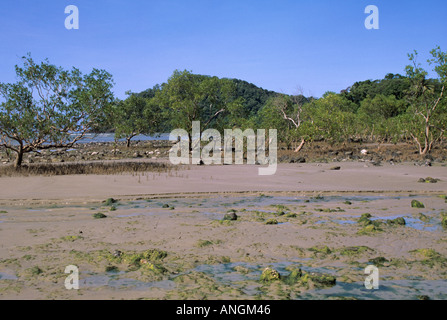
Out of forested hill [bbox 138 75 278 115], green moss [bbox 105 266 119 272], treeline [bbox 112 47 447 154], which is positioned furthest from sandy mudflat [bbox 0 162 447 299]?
forested hill [bbox 138 75 278 115]

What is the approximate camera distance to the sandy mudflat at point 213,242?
18.0 ft

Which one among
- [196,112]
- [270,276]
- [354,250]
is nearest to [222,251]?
[270,276]

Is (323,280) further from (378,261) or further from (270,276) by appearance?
(378,261)

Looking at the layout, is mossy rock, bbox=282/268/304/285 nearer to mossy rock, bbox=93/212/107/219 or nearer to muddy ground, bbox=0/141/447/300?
muddy ground, bbox=0/141/447/300

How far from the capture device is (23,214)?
1065 cm

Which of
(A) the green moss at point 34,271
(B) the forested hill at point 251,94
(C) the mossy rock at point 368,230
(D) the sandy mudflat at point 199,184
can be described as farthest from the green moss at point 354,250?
(B) the forested hill at point 251,94

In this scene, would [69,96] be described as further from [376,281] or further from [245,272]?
[376,281]

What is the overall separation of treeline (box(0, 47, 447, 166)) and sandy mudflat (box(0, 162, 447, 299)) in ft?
19.9

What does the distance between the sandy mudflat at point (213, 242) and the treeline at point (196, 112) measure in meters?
6.07

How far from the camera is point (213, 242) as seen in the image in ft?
25.6

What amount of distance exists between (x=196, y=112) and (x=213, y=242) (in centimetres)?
2825

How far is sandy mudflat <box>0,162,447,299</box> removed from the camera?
5.48 metres

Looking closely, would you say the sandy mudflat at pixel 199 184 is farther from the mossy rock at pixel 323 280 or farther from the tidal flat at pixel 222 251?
the mossy rock at pixel 323 280

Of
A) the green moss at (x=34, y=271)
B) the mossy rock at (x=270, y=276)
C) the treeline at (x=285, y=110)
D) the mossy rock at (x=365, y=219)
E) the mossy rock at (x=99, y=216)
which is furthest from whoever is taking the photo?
the treeline at (x=285, y=110)
